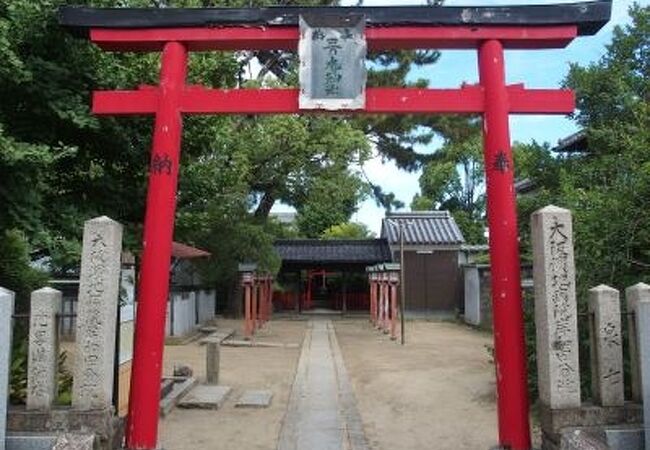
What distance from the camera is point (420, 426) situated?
995 centimetres

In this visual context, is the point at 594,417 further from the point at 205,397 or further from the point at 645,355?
the point at 205,397

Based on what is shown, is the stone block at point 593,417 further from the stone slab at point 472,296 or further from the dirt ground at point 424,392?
the stone slab at point 472,296

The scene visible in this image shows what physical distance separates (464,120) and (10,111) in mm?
26117

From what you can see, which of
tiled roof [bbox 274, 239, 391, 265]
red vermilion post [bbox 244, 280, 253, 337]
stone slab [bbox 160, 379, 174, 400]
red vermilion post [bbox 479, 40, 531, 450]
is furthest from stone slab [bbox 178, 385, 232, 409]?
tiled roof [bbox 274, 239, 391, 265]

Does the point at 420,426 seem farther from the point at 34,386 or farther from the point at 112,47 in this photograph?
the point at 112,47

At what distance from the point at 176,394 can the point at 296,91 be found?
20.7 ft

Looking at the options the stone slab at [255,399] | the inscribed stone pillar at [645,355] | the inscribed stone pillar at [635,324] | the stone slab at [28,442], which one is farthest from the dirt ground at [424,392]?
the stone slab at [28,442]

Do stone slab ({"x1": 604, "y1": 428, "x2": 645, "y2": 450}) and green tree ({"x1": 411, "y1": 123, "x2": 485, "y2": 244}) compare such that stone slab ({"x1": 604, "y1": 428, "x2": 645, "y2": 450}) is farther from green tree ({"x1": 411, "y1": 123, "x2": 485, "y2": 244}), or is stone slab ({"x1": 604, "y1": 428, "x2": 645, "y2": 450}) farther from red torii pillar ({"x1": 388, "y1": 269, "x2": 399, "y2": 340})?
green tree ({"x1": 411, "y1": 123, "x2": 485, "y2": 244})

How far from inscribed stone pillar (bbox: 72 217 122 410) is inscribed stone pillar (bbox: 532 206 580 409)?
3.97 meters

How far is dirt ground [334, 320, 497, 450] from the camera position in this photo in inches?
365

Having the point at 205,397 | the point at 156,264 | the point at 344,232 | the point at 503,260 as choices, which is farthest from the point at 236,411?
the point at 344,232

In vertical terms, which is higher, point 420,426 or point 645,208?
point 645,208

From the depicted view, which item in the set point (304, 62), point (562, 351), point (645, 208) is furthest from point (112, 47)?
point (645, 208)

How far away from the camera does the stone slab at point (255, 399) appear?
1153cm
